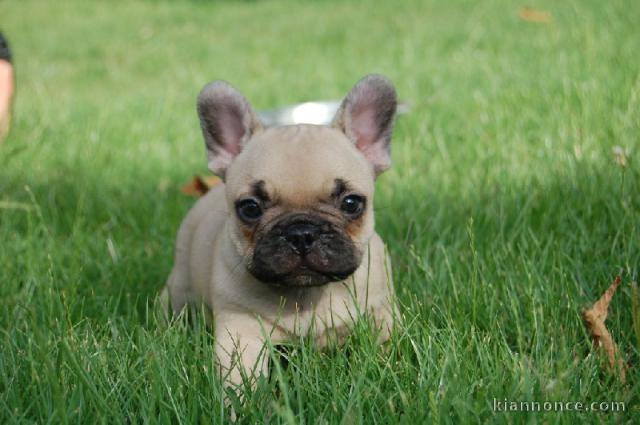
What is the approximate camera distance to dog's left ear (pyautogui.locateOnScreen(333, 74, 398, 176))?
2814 mm

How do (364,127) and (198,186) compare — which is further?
(198,186)

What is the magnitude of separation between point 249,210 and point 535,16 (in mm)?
5913

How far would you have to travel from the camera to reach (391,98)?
2.83 meters

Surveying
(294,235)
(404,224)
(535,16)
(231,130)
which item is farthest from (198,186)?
(535,16)

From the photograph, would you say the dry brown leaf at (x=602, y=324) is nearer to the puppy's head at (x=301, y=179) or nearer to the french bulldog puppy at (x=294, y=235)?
the french bulldog puppy at (x=294, y=235)

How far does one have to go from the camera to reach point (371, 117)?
113 inches

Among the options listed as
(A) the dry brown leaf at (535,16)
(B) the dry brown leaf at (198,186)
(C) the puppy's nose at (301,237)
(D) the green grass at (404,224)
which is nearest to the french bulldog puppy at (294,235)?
(C) the puppy's nose at (301,237)

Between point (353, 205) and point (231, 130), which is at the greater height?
point (231, 130)

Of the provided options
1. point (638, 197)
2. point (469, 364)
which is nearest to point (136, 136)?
point (638, 197)

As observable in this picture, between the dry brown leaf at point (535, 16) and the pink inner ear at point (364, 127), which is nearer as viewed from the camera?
the pink inner ear at point (364, 127)

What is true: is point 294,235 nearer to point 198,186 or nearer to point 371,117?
point 371,117

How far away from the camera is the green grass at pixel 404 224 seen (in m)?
2.09

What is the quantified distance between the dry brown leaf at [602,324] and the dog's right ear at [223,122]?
1.24 m

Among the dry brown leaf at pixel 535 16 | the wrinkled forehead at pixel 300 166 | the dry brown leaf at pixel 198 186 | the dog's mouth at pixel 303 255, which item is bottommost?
the dry brown leaf at pixel 198 186
